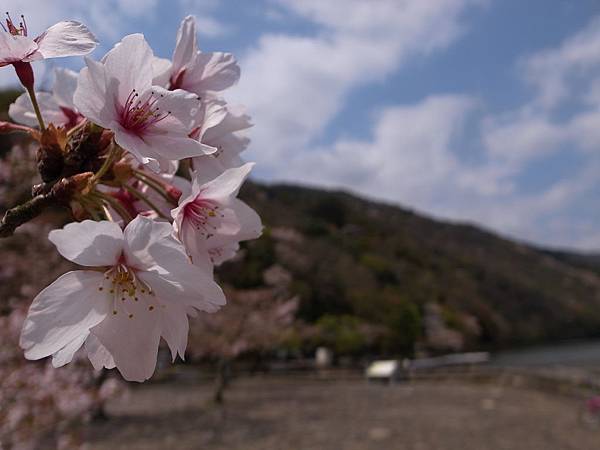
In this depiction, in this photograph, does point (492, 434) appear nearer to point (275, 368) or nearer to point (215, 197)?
point (215, 197)

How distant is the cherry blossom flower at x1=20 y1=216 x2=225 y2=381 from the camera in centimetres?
45

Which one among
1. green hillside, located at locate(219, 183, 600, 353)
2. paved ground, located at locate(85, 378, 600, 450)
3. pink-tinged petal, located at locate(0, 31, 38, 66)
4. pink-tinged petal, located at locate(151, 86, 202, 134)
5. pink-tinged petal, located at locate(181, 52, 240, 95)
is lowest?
paved ground, located at locate(85, 378, 600, 450)

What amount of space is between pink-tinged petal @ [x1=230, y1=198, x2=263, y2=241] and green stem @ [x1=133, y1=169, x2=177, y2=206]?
66 mm

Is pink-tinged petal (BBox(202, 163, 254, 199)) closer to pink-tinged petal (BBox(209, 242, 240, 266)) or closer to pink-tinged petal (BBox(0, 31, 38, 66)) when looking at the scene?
pink-tinged petal (BBox(209, 242, 240, 266))

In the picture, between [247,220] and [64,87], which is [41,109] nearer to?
[64,87]

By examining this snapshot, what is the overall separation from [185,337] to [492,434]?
630 centimetres

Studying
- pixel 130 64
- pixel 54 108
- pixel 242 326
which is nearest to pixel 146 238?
pixel 130 64

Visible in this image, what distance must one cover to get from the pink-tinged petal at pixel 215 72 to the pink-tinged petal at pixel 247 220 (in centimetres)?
15

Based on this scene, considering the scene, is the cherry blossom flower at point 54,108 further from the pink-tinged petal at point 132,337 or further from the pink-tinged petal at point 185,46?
the pink-tinged petal at point 132,337

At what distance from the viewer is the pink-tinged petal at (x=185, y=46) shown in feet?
1.83

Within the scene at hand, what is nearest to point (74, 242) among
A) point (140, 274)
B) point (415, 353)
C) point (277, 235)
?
point (140, 274)

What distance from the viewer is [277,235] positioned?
1385 cm

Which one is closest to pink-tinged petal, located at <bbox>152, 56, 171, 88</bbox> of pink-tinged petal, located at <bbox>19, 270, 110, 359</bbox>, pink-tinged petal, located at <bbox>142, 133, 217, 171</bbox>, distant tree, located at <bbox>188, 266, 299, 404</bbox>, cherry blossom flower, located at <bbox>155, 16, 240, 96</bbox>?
cherry blossom flower, located at <bbox>155, 16, 240, 96</bbox>

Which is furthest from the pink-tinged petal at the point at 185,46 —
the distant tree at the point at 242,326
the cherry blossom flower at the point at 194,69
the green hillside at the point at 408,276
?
the green hillside at the point at 408,276
